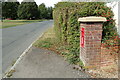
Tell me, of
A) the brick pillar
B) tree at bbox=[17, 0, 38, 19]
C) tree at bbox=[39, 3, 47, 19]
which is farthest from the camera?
tree at bbox=[39, 3, 47, 19]

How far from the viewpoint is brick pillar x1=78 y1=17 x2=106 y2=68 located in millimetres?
3621

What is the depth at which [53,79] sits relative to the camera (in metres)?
3.30

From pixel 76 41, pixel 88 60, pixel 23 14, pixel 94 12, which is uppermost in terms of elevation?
pixel 23 14

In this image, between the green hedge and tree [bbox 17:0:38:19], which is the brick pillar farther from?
tree [bbox 17:0:38:19]

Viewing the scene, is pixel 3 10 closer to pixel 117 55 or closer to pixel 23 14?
pixel 23 14

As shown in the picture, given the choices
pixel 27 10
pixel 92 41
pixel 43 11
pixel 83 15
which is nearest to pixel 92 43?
pixel 92 41

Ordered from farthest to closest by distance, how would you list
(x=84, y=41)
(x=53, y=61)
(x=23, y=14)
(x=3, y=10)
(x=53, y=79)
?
1. (x=23, y=14)
2. (x=3, y=10)
3. (x=53, y=61)
4. (x=84, y=41)
5. (x=53, y=79)

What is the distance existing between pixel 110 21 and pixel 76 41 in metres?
1.46

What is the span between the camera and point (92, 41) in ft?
12.2

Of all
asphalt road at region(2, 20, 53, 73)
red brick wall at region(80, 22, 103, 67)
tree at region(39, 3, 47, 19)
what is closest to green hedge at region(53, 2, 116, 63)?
red brick wall at region(80, 22, 103, 67)

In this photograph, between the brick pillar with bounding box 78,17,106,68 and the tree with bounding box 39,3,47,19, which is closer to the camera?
the brick pillar with bounding box 78,17,106,68

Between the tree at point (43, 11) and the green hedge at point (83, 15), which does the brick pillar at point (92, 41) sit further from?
the tree at point (43, 11)

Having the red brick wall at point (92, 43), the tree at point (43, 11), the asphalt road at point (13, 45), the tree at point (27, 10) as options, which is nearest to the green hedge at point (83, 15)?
the red brick wall at point (92, 43)

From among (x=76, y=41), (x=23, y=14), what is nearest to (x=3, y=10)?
(x=23, y=14)
